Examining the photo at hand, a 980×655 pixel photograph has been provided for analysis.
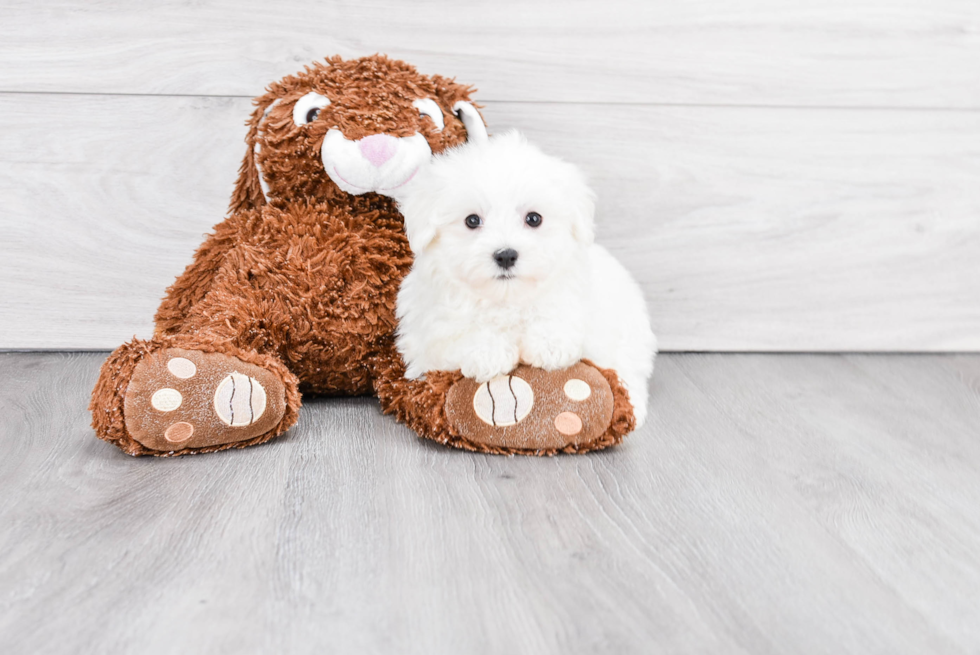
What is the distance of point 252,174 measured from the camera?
1.16 metres

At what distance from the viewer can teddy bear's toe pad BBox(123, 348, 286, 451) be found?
87 centimetres

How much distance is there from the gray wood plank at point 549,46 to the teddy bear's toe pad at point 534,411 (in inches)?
23.0

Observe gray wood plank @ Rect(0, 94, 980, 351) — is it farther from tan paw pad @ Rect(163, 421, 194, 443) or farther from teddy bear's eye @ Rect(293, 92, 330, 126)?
tan paw pad @ Rect(163, 421, 194, 443)

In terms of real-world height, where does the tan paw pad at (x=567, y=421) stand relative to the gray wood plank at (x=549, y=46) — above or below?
below

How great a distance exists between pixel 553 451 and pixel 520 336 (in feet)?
0.46

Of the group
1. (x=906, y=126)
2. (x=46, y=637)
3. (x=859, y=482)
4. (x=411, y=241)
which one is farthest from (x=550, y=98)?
→ (x=46, y=637)

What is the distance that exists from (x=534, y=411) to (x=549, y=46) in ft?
2.21

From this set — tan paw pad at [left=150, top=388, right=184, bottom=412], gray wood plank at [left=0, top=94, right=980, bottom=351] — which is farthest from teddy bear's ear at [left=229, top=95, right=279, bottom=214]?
tan paw pad at [left=150, top=388, right=184, bottom=412]

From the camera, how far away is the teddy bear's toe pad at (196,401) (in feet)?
2.84

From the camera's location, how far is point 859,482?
901mm

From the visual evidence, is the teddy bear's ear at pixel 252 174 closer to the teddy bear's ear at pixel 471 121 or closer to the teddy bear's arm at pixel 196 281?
the teddy bear's arm at pixel 196 281

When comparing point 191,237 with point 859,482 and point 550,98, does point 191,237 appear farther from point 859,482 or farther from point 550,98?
point 859,482

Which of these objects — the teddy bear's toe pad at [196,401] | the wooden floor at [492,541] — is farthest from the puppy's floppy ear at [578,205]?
the teddy bear's toe pad at [196,401]

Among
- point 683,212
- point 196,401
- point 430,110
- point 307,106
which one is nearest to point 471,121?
point 430,110
